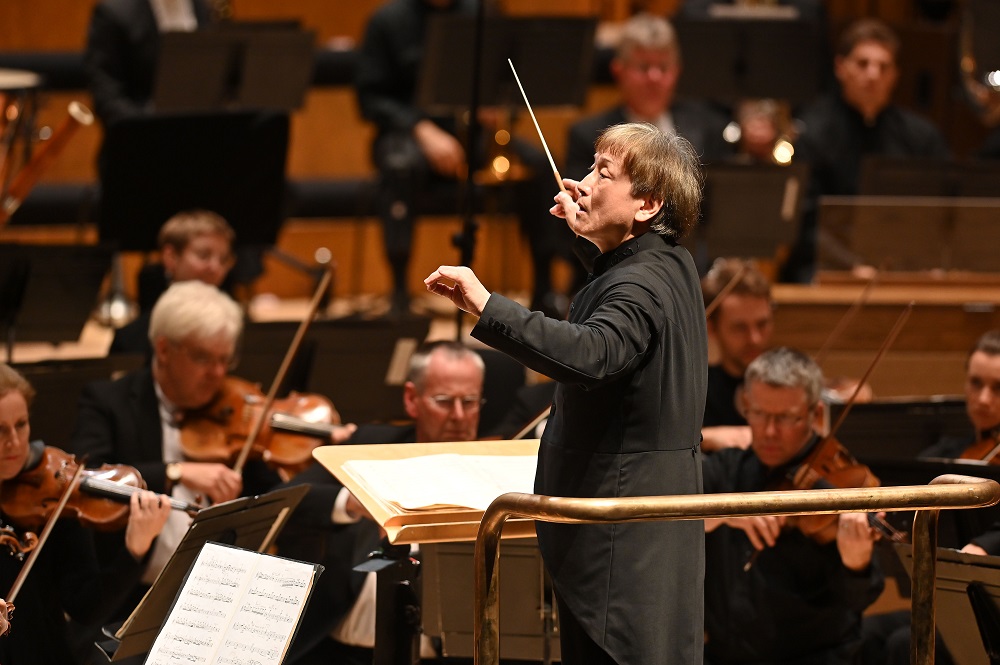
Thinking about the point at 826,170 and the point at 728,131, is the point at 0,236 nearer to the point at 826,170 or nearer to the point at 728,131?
the point at 728,131

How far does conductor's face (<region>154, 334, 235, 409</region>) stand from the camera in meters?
3.76

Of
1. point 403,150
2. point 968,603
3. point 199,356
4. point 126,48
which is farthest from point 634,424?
point 126,48

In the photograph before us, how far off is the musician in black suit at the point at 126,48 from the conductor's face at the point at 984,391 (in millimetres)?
3658

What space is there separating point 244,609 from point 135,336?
2.10 metres

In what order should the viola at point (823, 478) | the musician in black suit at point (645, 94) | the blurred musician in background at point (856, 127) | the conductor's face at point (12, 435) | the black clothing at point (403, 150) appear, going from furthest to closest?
the black clothing at point (403, 150) < the blurred musician in background at point (856, 127) < the musician in black suit at point (645, 94) < the viola at point (823, 478) < the conductor's face at point (12, 435)

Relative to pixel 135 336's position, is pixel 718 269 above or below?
above

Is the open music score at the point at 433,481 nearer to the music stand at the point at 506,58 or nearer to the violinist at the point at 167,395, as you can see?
the violinist at the point at 167,395

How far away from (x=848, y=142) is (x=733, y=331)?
222cm

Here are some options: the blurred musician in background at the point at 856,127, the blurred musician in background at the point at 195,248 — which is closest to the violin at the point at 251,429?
the blurred musician in background at the point at 195,248

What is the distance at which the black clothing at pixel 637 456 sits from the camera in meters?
2.23

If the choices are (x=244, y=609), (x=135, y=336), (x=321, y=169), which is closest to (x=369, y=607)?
(x=244, y=609)

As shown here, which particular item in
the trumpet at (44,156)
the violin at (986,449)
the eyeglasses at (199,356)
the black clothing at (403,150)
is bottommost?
the violin at (986,449)

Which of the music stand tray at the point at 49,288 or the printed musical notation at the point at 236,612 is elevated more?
the music stand tray at the point at 49,288

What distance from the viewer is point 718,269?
14.7ft
